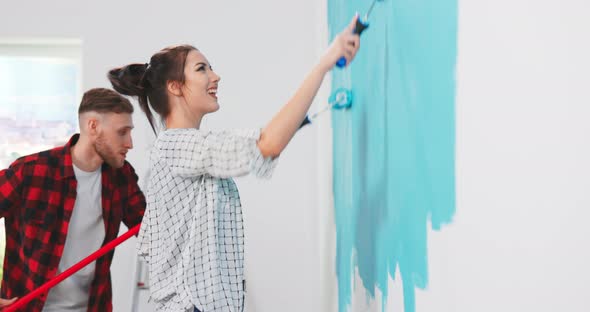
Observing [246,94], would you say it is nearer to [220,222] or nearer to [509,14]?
[220,222]

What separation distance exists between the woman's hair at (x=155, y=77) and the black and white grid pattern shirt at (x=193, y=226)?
171 mm

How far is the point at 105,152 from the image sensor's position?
1930mm

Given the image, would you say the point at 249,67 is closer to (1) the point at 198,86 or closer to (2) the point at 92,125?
(2) the point at 92,125

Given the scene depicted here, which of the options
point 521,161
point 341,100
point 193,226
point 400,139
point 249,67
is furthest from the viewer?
point 249,67

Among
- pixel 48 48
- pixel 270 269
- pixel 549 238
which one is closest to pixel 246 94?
pixel 270 269

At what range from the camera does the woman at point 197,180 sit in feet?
3.46

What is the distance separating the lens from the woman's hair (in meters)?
1.34

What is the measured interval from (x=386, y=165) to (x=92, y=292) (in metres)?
1.19

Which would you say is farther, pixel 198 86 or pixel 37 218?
pixel 37 218

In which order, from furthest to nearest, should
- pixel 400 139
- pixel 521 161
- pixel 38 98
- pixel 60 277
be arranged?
pixel 38 98 → pixel 60 277 → pixel 400 139 → pixel 521 161

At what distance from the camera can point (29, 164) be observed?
1.85 meters

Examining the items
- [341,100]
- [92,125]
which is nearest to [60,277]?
[92,125]

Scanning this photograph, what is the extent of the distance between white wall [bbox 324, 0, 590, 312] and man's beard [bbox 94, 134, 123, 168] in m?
1.38

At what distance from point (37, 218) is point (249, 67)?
108cm
